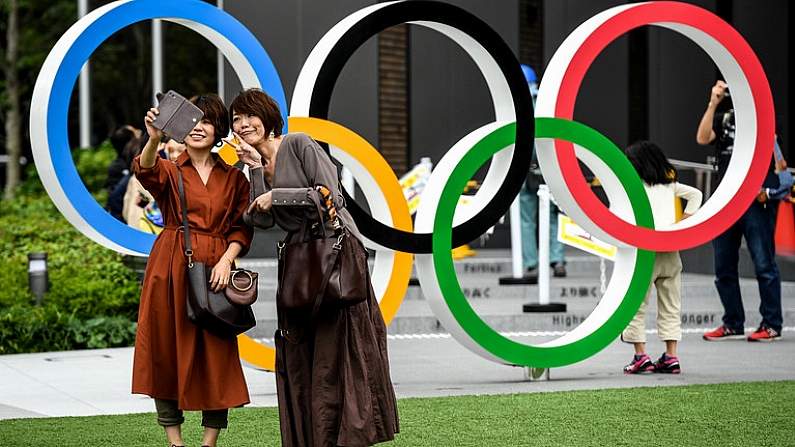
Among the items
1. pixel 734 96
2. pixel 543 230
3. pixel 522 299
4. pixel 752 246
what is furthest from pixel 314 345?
pixel 522 299

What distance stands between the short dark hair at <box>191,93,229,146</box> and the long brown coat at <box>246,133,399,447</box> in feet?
1.28

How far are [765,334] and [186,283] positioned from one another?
5.90m

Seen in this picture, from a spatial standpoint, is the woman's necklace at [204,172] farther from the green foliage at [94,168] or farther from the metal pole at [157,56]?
the metal pole at [157,56]

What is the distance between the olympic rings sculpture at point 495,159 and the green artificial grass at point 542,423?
648mm

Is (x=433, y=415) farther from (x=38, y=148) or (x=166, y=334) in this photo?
(x=38, y=148)

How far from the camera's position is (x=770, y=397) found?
6895 mm

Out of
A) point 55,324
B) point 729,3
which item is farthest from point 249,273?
point 729,3

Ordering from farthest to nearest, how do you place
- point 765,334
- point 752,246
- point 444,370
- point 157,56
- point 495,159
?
point 157,56 < point 765,334 < point 752,246 < point 444,370 < point 495,159

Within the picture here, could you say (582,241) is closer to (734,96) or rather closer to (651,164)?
(651,164)

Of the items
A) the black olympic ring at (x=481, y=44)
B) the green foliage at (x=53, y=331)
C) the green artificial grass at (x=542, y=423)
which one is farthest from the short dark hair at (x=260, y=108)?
the green foliage at (x=53, y=331)

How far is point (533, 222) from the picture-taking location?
1199 centimetres

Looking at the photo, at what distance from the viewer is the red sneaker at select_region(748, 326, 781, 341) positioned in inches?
368

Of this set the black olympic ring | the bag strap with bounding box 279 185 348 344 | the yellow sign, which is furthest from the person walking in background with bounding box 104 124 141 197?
the bag strap with bounding box 279 185 348 344

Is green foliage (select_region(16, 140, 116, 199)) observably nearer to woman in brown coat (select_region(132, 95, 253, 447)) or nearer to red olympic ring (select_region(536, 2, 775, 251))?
red olympic ring (select_region(536, 2, 775, 251))
